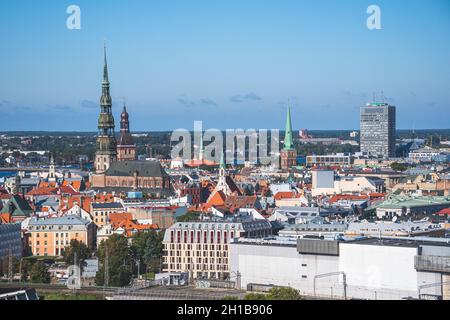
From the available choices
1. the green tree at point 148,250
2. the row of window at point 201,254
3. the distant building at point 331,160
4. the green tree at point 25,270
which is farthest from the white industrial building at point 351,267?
the distant building at point 331,160

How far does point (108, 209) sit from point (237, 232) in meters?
9.98

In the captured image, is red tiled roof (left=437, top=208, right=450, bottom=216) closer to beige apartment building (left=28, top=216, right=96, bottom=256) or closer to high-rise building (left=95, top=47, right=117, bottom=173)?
beige apartment building (left=28, top=216, right=96, bottom=256)

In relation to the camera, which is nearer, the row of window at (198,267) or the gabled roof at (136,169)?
the row of window at (198,267)

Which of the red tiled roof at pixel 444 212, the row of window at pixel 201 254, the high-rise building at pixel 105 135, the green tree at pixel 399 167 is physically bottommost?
the row of window at pixel 201 254

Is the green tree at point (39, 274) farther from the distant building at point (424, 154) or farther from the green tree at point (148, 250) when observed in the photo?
the distant building at point (424, 154)

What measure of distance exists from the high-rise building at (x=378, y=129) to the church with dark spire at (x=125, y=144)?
108 ft

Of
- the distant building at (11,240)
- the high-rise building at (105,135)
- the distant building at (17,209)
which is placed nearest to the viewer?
the distant building at (11,240)

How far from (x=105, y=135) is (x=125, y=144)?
321 centimetres

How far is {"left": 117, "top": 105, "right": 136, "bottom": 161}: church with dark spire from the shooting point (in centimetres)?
5059

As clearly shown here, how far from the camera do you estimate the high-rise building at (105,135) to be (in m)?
46.6

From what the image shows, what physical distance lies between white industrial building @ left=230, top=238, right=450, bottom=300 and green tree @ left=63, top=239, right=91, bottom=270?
247 inches

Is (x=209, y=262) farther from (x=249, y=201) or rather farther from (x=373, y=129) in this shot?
(x=373, y=129)

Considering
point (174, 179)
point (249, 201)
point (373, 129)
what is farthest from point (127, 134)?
point (373, 129)

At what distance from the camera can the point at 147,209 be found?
117ft
